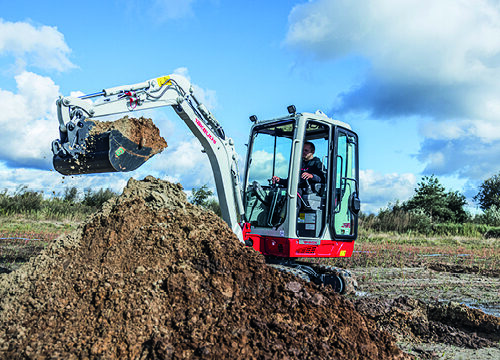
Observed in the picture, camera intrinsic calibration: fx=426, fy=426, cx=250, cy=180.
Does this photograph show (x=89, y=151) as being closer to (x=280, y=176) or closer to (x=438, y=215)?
(x=280, y=176)

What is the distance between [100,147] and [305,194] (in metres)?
3.10

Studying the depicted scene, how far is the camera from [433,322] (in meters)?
5.25

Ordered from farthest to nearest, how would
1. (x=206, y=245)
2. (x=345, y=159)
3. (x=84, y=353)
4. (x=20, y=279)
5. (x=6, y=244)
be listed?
(x=6, y=244)
(x=345, y=159)
(x=206, y=245)
(x=20, y=279)
(x=84, y=353)

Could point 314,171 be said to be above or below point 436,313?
above

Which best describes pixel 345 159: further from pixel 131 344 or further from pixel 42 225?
pixel 42 225

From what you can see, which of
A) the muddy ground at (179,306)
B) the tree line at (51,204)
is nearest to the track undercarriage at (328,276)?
the muddy ground at (179,306)

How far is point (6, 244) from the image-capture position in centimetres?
1148

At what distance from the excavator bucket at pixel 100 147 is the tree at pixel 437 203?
1074 inches

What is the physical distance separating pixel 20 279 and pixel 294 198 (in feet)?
12.4

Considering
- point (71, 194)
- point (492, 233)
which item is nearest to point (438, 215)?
point (492, 233)

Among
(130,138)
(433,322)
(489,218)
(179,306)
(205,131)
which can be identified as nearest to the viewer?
(179,306)

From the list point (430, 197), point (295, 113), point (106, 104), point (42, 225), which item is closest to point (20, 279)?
point (106, 104)

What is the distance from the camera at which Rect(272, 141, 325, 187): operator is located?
6.73 m

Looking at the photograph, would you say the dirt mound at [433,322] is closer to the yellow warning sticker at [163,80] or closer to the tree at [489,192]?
the yellow warning sticker at [163,80]
